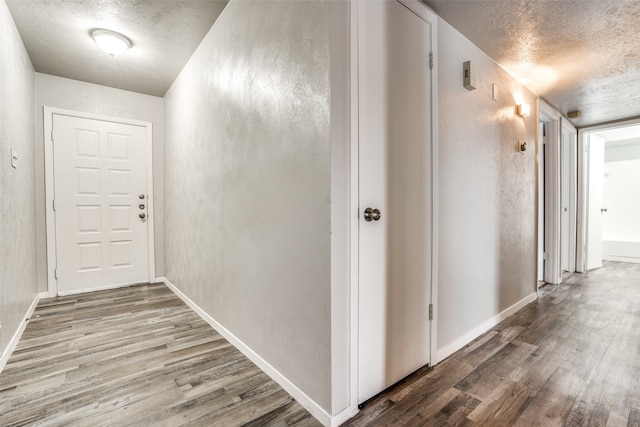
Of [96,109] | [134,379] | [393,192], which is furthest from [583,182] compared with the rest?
[96,109]

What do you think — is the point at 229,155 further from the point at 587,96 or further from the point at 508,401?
the point at 587,96

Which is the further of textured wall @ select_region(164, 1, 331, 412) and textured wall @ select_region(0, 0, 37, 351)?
textured wall @ select_region(0, 0, 37, 351)

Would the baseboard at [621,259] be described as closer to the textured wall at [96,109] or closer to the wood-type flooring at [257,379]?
the wood-type flooring at [257,379]

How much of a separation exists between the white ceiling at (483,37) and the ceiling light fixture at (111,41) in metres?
0.06

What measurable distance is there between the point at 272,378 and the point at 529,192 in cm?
302

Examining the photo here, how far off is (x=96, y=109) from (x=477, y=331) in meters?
4.80

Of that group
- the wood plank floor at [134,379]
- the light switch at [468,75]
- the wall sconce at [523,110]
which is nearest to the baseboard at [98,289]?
the wood plank floor at [134,379]

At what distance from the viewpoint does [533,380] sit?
1.73 meters

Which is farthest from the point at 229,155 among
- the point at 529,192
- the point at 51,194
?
the point at 529,192

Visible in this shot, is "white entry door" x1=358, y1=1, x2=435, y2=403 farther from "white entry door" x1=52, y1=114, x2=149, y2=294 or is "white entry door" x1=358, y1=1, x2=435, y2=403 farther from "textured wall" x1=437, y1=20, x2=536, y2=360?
"white entry door" x1=52, y1=114, x2=149, y2=294

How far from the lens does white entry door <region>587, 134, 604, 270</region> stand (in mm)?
4566

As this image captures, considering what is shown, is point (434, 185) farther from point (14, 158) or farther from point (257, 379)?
point (14, 158)

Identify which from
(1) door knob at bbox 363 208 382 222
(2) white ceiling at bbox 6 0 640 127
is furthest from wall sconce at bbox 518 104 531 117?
(1) door knob at bbox 363 208 382 222

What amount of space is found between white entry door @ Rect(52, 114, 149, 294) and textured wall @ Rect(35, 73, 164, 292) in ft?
0.40
